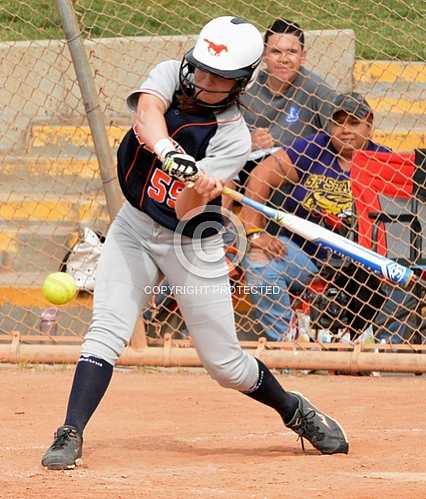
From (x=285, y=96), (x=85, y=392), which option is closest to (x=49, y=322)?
(x=285, y=96)

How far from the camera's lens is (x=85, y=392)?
429cm

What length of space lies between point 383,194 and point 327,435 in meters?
2.79

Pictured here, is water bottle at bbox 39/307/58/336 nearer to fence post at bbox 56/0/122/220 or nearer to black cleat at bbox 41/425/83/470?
fence post at bbox 56/0/122/220

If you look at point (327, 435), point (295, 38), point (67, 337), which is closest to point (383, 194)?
point (295, 38)

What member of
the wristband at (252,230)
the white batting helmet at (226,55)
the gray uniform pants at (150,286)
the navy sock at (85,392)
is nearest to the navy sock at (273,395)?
the gray uniform pants at (150,286)

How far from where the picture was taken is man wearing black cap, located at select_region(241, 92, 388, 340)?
23.2ft

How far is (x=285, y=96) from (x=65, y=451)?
3.84 meters

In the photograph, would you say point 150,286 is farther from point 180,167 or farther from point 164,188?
point 180,167

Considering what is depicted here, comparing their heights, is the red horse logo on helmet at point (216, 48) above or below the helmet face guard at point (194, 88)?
above

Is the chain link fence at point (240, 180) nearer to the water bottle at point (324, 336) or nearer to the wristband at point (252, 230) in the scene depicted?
the water bottle at point (324, 336)

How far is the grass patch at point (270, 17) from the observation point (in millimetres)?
7806

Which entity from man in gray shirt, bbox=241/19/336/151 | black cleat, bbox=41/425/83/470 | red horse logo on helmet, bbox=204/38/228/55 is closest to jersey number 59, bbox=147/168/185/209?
red horse logo on helmet, bbox=204/38/228/55

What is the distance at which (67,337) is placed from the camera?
7082 millimetres

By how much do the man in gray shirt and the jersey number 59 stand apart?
3.02 metres
